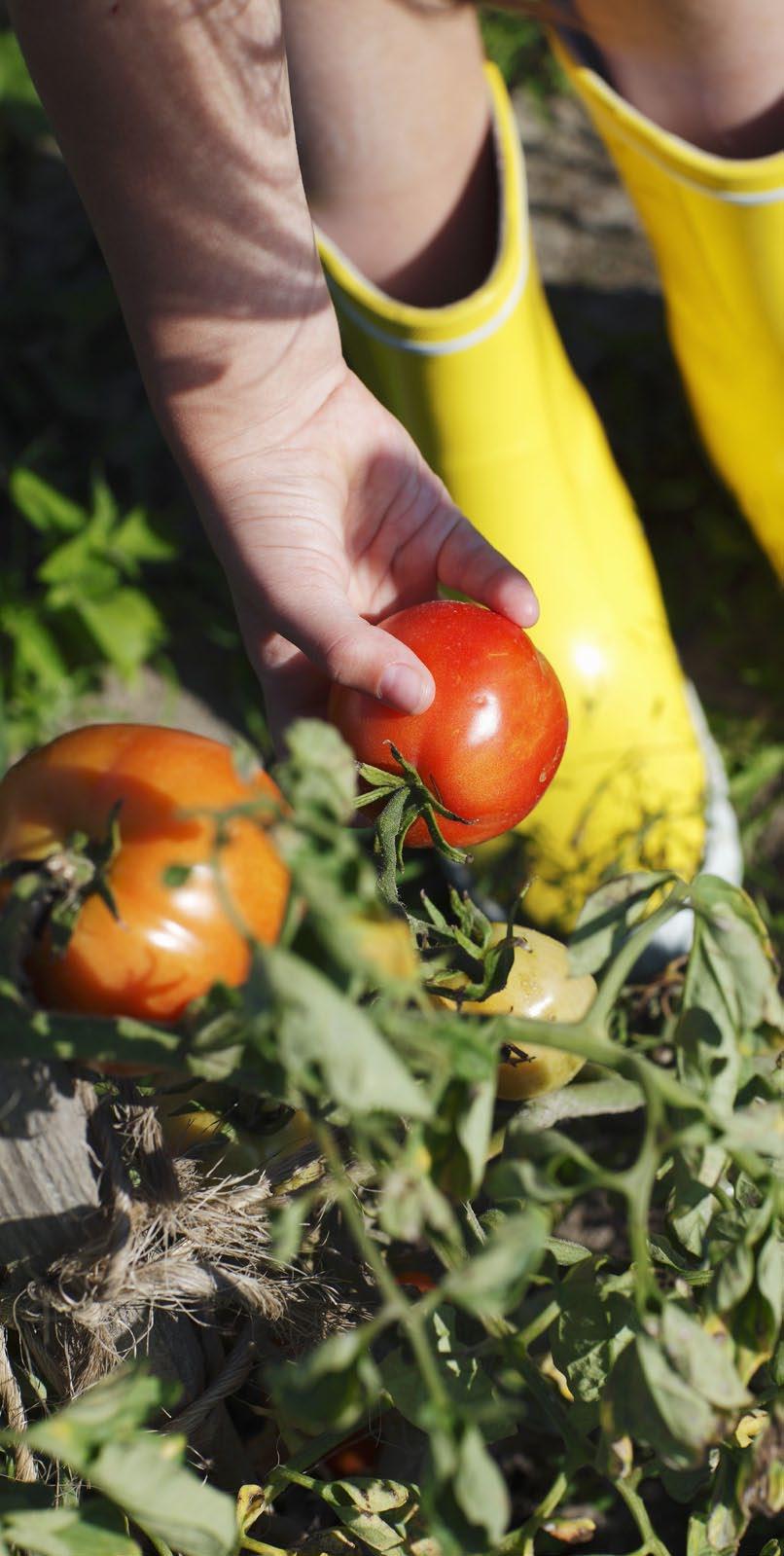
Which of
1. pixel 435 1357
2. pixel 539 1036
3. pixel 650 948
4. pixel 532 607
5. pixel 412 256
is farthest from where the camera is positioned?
pixel 412 256

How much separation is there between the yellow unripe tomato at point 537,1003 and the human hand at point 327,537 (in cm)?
25

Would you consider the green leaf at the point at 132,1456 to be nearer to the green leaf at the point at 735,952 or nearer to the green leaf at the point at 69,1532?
the green leaf at the point at 69,1532

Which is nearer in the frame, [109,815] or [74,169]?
[109,815]

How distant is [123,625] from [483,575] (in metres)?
0.69

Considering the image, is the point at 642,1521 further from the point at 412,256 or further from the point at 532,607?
the point at 412,256

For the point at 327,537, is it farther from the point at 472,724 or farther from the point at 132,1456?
the point at 132,1456

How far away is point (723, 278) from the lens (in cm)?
129

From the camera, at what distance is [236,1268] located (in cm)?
76

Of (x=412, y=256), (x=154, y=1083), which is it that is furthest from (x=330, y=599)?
(x=412, y=256)

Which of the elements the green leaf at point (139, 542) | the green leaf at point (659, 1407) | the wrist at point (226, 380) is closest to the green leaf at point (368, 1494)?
the green leaf at point (659, 1407)

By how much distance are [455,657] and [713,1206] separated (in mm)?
385

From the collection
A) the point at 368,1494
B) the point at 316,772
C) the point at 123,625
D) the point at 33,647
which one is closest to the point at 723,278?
the point at 123,625

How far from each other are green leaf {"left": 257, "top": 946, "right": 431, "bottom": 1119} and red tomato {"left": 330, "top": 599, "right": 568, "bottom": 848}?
0.38 metres

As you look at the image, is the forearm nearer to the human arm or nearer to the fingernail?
the human arm
